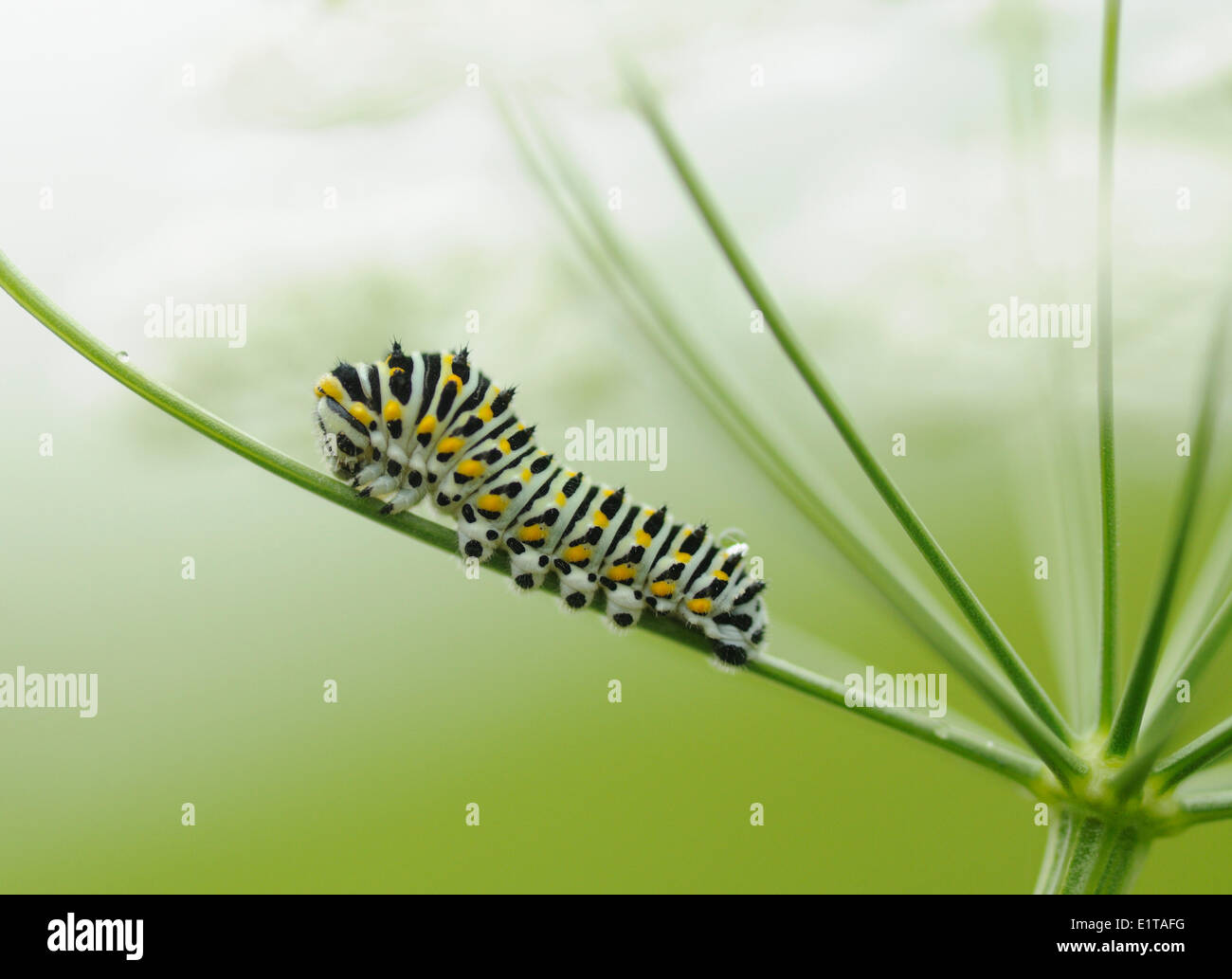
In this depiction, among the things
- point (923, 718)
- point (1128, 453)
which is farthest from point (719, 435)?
point (1128, 453)

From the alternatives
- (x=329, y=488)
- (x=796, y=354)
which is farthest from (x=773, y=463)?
(x=329, y=488)

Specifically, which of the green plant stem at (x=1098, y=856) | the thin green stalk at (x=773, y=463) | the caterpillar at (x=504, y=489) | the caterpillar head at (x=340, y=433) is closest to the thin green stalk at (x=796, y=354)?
the thin green stalk at (x=773, y=463)

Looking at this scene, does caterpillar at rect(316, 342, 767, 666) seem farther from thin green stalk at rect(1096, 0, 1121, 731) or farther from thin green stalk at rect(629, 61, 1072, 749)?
thin green stalk at rect(1096, 0, 1121, 731)

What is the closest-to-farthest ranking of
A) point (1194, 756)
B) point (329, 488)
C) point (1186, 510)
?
point (1186, 510), point (329, 488), point (1194, 756)

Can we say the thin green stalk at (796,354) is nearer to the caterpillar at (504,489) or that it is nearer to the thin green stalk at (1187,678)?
the thin green stalk at (1187,678)

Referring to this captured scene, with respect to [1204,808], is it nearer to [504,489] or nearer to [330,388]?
[504,489]
